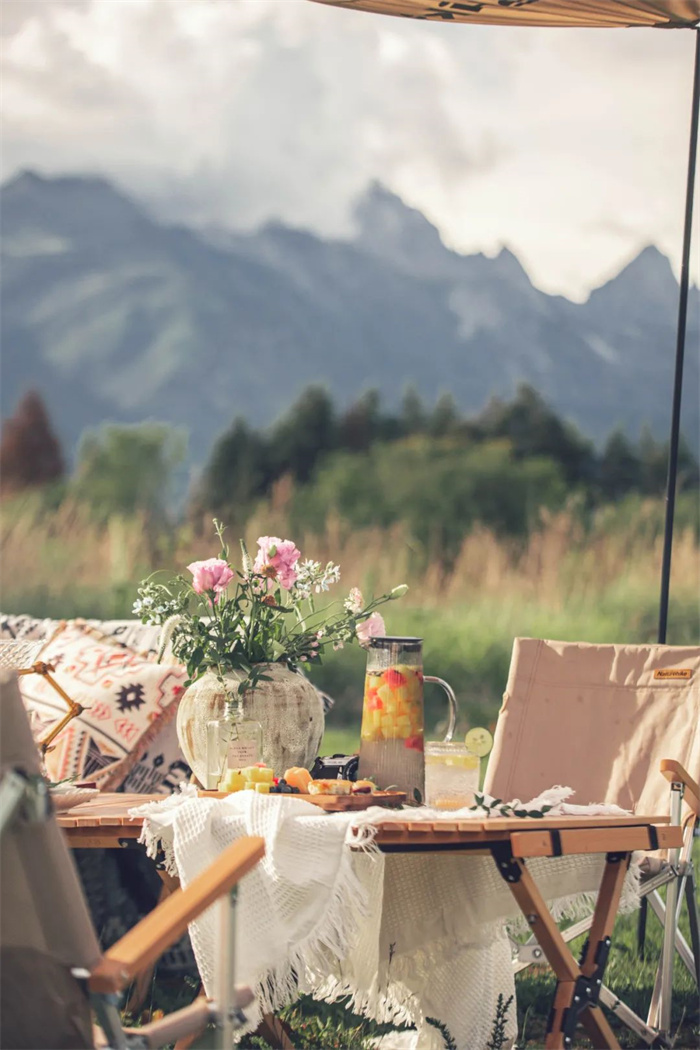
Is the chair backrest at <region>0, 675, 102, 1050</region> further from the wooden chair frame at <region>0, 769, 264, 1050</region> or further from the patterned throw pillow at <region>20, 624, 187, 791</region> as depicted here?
the patterned throw pillow at <region>20, 624, 187, 791</region>

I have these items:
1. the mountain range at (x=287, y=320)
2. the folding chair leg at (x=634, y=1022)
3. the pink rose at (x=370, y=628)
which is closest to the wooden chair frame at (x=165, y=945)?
the pink rose at (x=370, y=628)

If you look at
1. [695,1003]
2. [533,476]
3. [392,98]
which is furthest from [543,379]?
[695,1003]

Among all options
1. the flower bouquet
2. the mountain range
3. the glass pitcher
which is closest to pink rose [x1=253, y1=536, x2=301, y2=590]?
the flower bouquet

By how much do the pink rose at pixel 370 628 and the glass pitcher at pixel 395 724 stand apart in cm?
8

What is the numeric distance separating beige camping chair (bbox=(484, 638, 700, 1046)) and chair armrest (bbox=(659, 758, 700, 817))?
0.93 feet

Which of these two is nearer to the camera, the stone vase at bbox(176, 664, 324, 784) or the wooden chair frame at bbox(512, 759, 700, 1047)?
the stone vase at bbox(176, 664, 324, 784)

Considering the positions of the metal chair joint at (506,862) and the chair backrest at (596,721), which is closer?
the metal chair joint at (506,862)

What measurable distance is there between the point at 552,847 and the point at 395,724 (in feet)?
1.30

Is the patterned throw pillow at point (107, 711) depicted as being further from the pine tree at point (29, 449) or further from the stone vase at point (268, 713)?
the pine tree at point (29, 449)

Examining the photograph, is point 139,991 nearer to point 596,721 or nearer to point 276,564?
point 276,564

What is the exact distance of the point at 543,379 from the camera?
14.1 meters

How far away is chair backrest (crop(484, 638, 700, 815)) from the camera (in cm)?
285

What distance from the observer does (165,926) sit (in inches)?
53.9

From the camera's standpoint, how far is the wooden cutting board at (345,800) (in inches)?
76.9
